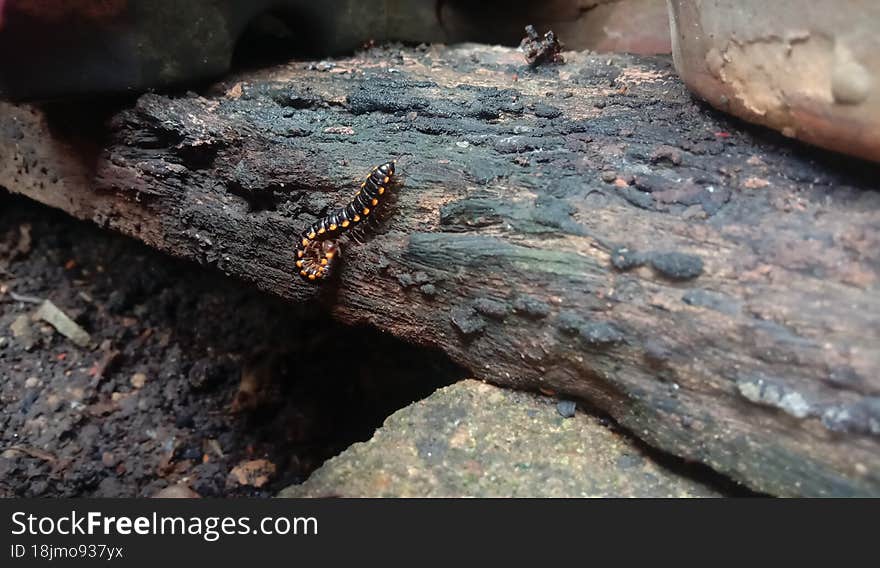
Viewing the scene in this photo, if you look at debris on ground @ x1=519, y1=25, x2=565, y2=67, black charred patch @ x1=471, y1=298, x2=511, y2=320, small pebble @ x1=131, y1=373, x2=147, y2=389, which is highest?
debris on ground @ x1=519, y1=25, x2=565, y2=67

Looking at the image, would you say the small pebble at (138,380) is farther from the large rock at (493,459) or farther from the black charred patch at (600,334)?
the black charred patch at (600,334)

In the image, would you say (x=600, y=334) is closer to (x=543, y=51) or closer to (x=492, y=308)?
(x=492, y=308)

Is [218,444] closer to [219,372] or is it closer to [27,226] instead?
[219,372]

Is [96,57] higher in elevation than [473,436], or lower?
higher

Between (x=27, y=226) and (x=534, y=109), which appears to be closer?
(x=534, y=109)

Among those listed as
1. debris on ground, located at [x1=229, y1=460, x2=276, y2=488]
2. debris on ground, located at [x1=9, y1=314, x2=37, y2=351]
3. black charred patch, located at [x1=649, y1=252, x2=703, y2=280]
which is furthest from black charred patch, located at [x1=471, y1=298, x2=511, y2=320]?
debris on ground, located at [x1=9, y1=314, x2=37, y2=351]

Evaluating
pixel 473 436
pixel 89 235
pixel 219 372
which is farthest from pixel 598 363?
pixel 89 235

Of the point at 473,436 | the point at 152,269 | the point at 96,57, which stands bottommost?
the point at 152,269

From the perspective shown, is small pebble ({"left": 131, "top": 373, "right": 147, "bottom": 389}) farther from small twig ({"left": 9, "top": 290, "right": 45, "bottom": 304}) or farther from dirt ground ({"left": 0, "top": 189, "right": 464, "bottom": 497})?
small twig ({"left": 9, "top": 290, "right": 45, "bottom": 304})
